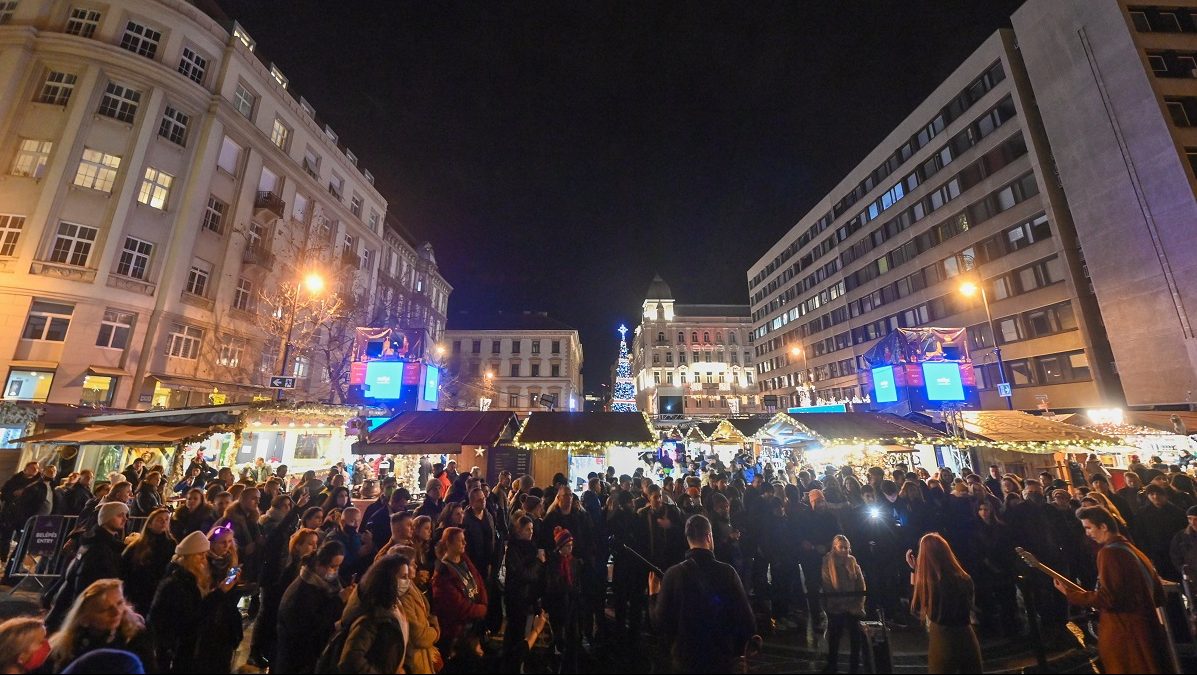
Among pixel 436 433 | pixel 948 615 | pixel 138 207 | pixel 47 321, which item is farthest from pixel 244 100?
pixel 948 615

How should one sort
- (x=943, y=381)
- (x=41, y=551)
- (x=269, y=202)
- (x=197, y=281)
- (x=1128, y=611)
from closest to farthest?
(x=1128, y=611) → (x=41, y=551) → (x=943, y=381) → (x=197, y=281) → (x=269, y=202)

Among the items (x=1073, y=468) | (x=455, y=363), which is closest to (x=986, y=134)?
(x=1073, y=468)

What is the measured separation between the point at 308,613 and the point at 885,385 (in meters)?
22.9

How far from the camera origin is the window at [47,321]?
18312mm

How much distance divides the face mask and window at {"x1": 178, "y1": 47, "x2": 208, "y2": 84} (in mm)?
31077

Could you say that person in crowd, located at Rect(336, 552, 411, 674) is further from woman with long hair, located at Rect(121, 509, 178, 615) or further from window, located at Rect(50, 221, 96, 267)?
window, located at Rect(50, 221, 96, 267)

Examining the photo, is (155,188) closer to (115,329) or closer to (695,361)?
(115,329)

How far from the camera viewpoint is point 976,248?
108 ft

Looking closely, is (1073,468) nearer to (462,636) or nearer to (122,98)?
(462,636)

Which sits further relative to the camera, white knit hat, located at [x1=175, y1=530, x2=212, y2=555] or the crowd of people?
white knit hat, located at [x1=175, y1=530, x2=212, y2=555]

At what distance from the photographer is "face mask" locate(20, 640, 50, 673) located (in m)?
2.94

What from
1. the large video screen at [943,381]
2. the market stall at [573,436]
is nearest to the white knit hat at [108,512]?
the market stall at [573,436]

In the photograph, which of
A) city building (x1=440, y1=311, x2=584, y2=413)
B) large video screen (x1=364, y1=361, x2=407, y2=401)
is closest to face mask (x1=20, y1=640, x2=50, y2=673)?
large video screen (x1=364, y1=361, x2=407, y2=401)

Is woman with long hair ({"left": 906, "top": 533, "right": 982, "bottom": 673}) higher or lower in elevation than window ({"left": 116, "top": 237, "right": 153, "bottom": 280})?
lower
